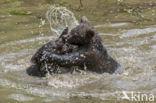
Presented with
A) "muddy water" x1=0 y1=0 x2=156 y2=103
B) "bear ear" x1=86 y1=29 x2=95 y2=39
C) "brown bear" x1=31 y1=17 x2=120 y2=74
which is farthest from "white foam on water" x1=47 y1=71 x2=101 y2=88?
"bear ear" x1=86 y1=29 x2=95 y2=39

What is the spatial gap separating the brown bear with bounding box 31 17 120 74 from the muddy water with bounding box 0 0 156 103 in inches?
8.7

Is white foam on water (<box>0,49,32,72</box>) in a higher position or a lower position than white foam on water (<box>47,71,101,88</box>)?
higher

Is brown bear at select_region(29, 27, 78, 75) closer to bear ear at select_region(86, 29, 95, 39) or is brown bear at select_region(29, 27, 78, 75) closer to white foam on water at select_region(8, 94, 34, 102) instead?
bear ear at select_region(86, 29, 95, 39)

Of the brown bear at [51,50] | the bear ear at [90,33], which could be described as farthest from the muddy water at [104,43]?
the bear ear at [90,33]

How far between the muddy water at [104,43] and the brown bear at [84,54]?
22cm

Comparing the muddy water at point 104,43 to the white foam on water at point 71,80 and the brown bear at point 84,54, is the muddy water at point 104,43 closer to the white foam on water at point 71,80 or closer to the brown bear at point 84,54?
the white foam on water at point 71,80

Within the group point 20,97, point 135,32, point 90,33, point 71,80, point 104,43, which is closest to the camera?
point 20,97

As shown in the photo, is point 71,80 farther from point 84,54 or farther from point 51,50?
point 51,50

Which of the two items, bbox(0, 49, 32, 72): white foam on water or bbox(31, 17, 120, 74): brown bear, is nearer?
bbox(31, 17, 120, 74): brown bear

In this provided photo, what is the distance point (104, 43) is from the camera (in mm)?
8414

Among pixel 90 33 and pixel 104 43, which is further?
pixel 104 43

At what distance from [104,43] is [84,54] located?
7.98 feet

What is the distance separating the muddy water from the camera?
5453 millimetres

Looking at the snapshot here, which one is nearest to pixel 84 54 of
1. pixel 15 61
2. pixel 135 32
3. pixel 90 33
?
pixel 90 33
